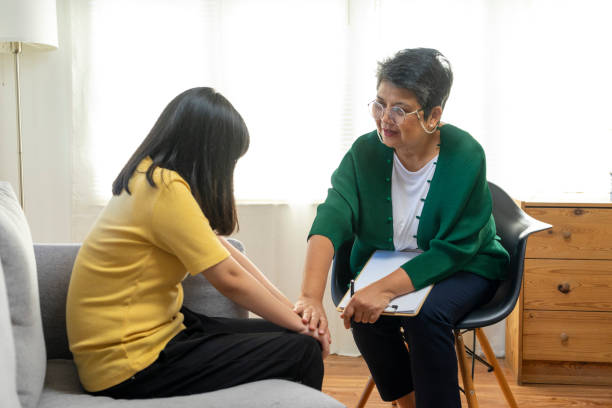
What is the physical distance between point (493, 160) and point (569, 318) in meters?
0.78

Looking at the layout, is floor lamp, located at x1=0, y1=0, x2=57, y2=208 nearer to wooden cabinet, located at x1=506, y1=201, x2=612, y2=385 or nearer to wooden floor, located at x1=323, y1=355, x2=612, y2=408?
wooden floor, located at x1=323, y1=355, x2=612, y2=408

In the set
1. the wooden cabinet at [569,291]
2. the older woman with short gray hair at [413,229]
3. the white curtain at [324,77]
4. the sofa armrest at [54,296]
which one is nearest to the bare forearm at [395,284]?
the older woman with short gray hair at [413,229]

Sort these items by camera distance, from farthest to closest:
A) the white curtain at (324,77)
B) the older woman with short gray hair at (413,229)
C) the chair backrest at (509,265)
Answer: the white curtain at (324,77), the chair backrest at (509,265), the older woman with short gray hair at (413,229)

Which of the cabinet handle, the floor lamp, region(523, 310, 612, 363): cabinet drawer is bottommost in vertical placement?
region(523, 310, 612, 363): cabinet drawer

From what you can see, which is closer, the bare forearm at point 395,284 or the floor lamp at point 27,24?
the bare forearm at point 395,284

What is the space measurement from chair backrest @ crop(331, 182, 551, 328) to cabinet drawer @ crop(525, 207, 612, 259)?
41 centimetres

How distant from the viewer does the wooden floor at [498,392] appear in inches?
95.0

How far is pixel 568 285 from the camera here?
253 cm

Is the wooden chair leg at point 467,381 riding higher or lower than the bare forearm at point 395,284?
lower

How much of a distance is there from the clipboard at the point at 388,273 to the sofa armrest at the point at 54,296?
0.74m

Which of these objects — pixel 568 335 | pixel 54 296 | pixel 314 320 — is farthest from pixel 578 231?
pixel 54 296

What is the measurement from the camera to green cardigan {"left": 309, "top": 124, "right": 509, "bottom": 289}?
175 centimetres

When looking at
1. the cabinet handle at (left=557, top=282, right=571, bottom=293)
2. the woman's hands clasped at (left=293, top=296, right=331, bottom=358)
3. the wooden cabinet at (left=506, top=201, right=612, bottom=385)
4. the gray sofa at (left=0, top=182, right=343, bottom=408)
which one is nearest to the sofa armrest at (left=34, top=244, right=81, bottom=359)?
the gray sofa at (left=0, top=182, right=343, bottom=408)

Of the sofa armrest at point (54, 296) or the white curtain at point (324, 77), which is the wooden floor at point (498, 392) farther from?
the sofa armrest at point (54, 296)
